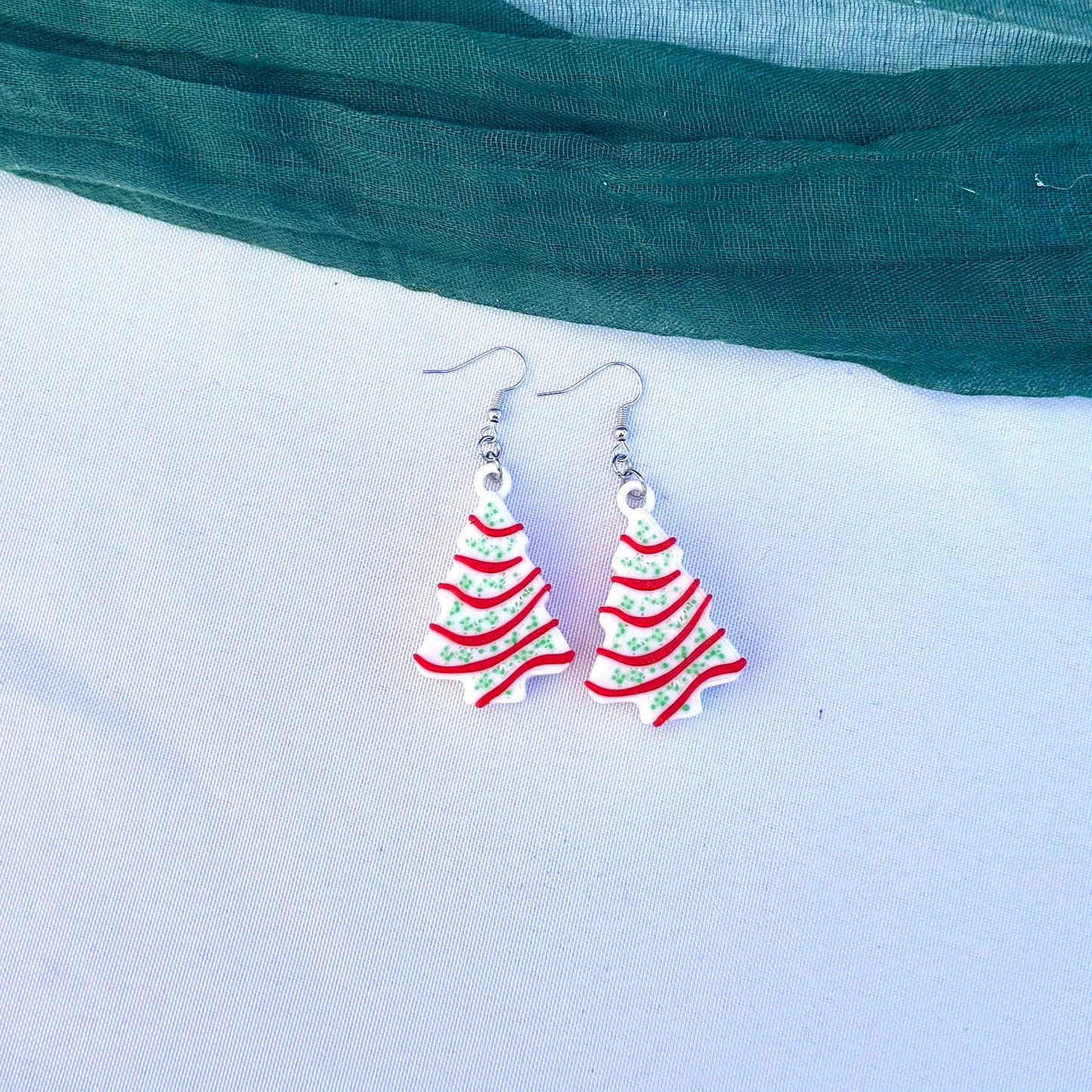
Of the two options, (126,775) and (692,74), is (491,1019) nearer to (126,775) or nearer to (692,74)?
(126,775)

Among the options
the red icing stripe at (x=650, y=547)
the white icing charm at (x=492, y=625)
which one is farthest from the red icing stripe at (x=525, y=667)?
the red icing stripe at (x=650, y=547)

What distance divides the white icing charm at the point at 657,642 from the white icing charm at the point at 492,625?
0.16 feet

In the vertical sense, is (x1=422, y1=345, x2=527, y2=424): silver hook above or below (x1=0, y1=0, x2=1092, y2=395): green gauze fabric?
below

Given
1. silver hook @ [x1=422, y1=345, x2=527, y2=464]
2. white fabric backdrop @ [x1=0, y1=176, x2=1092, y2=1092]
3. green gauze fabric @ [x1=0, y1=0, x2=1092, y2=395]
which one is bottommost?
white fabric backdrop @ [x1=0, y1=176, x2=1092, y2=1092]

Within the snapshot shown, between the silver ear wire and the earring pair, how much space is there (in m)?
0.07

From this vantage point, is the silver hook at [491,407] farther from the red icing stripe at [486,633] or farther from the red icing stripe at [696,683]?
the red icing stripe at [696,683]

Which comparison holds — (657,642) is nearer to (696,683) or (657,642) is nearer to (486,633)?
(696,683)

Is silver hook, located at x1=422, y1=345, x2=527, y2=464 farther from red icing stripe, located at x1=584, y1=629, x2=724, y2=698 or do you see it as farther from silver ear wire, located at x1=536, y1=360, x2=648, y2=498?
red icing stripe, located at x1=584, y1=629, x2=724, y2=698

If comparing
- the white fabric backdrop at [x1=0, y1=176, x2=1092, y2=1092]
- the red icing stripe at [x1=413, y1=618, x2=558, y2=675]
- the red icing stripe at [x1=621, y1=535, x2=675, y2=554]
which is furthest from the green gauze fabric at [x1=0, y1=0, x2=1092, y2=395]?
the red icing stripe at [x1=413, y1=618, x2=558, y2=675]

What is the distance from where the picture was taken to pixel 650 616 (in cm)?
95

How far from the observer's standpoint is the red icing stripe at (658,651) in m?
0.94

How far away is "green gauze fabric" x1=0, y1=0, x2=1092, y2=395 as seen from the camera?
102 centimetres

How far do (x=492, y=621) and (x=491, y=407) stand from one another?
231 millimetres

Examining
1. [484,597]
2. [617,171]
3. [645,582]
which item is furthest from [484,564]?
[617,171]
